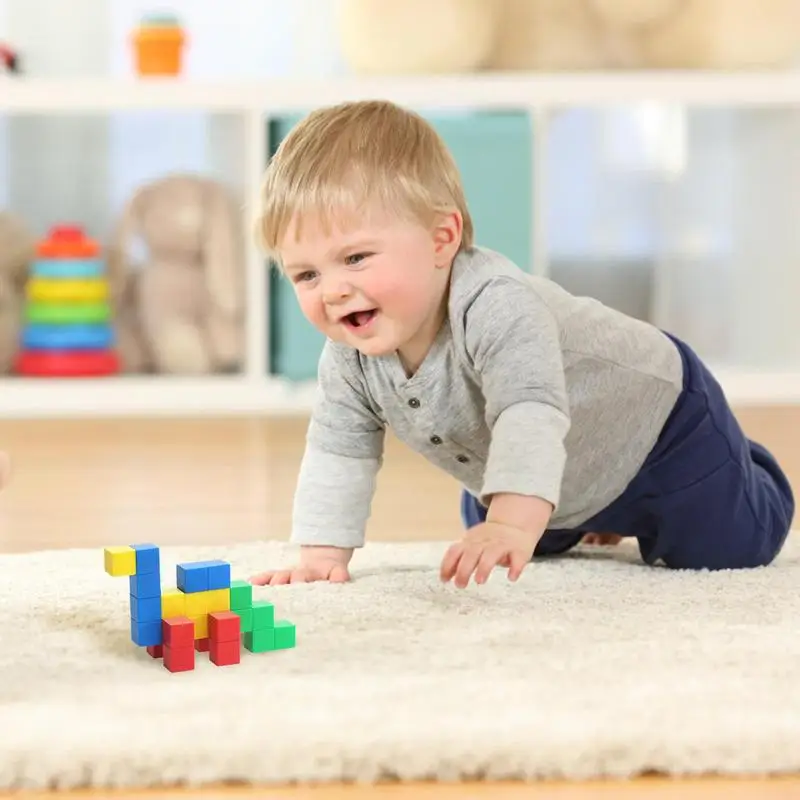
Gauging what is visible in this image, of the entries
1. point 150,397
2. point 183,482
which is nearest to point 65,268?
point 150,397

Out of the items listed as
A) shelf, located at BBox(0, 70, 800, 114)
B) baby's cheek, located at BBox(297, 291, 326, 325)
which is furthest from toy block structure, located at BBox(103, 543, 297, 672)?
shelf, located at BBox(0, 70, 800, 114)

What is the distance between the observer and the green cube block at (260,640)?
0.86 meters

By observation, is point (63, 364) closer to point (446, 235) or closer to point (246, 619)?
point (446, 235)

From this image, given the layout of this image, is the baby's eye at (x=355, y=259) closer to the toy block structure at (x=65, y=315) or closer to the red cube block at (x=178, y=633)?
the red cube block at (x=178, y=633)

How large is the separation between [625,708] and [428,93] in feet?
5.79

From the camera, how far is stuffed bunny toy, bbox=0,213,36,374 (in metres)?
2.45

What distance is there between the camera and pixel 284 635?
871mm

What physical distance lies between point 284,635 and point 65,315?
1.65m

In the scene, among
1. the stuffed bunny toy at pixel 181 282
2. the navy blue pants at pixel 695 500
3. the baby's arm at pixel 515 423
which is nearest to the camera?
the baby's arm at pixel 515 423

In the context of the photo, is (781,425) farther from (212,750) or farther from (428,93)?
(212,750)

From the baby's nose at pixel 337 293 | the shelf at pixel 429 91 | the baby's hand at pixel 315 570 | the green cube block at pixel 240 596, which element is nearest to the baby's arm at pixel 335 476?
the baby's hand at pixel 315 570

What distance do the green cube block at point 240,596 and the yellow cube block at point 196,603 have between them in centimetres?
2

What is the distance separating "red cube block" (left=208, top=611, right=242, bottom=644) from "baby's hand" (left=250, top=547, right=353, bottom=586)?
9.2 inches

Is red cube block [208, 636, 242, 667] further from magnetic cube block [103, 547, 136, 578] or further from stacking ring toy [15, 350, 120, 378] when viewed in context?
stacking ring toy [15, 350, 120, 378]
